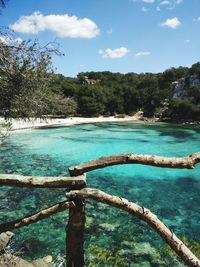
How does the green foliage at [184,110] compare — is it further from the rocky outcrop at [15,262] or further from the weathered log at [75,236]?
the weathered log at [75,236]

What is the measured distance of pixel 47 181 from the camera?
5.45m

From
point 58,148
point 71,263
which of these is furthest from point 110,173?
point 71,263

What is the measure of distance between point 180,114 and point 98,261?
2945 inches

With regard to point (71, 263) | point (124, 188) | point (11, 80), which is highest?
point (11, 80)

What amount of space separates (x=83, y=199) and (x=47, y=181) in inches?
24.1

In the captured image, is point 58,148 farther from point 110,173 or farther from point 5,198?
point 5,198

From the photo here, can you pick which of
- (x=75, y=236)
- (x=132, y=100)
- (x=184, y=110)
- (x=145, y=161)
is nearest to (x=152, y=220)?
(x=145, y=161)

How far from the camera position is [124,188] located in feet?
73.3

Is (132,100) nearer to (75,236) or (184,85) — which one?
(184,85)

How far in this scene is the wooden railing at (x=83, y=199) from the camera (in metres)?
4.68

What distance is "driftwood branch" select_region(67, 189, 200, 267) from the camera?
438 centimetres

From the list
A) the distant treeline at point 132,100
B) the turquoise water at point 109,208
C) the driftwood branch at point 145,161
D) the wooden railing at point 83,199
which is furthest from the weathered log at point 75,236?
the distant treeline at point 132,100

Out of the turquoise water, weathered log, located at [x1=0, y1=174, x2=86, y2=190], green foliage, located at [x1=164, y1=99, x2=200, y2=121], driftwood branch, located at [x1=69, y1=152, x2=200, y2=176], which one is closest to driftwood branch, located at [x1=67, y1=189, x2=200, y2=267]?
weathered log, located at [x1=0, y1=174, x2=86, y2=190]

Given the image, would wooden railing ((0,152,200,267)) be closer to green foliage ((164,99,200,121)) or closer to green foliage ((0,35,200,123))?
green foliage ((0,35,200,123))
